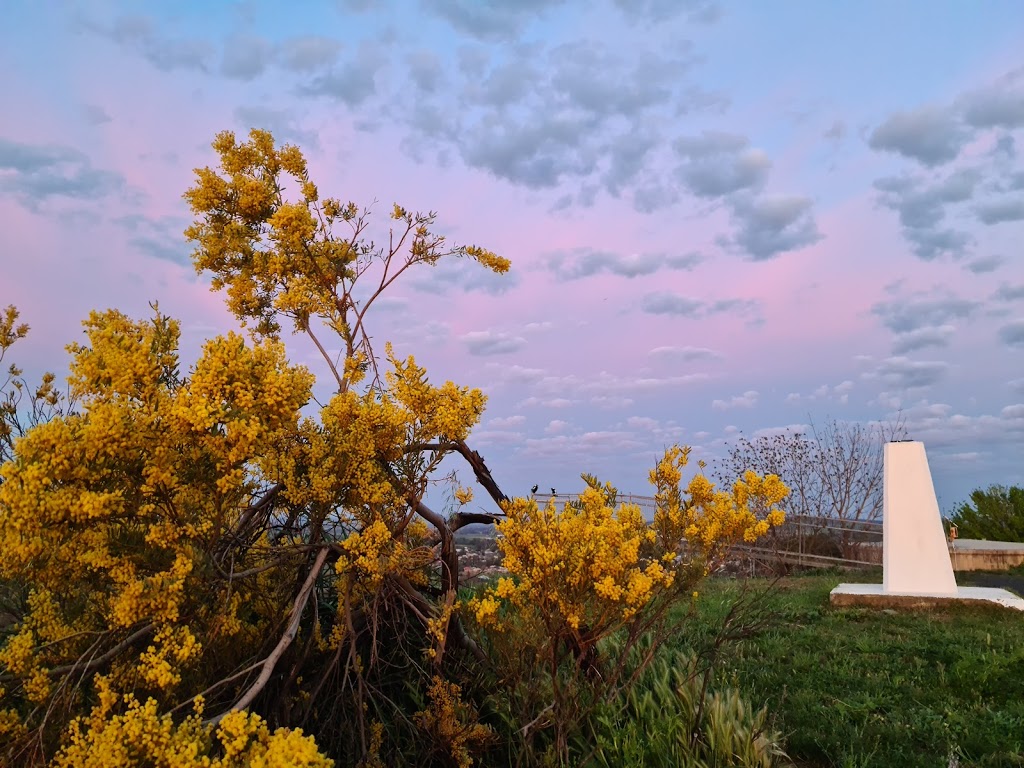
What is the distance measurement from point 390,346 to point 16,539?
1654 millimetres

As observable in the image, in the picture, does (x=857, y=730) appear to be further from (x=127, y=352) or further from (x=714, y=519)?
(x=127, y=352)

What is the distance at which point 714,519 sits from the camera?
398cm

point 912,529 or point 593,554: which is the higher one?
point 593,554

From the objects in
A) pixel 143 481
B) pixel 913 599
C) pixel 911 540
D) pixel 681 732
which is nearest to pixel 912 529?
pixel 911 540

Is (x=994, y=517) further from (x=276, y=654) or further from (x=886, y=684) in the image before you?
(x=276, y=654)

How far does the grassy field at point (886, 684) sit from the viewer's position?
490cm

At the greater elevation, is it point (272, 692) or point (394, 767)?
point (272, 692)

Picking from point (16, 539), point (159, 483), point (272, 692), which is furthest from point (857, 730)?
point (16, 539)

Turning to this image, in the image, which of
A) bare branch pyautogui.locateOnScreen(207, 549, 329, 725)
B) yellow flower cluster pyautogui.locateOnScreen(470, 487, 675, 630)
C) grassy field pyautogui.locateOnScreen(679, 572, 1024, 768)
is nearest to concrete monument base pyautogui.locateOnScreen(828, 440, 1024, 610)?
grassy field pyautogui.locateOnScreen(679, 572, 1024, 768)

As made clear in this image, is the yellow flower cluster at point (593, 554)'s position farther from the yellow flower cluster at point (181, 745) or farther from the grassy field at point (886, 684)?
the grassy field at point (886, 684)

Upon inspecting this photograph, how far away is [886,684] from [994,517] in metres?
15.0

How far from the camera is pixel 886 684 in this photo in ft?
19.9

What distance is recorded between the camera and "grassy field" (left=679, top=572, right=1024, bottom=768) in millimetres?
4898

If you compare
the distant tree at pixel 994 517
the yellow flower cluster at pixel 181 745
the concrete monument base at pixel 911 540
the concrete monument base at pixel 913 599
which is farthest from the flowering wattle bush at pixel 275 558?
the distant tree at pixel 994 517
